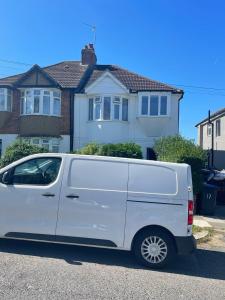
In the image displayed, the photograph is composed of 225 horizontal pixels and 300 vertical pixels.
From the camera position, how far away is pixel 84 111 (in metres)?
23.9

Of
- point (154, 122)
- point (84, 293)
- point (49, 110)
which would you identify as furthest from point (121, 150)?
point (84, 293)

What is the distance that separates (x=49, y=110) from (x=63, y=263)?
18.1 m

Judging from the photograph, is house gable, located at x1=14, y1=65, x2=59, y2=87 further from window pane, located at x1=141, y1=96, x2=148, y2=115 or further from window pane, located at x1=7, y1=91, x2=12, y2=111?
window pane, located at x1=141, y1=96, x2=148, y2=115

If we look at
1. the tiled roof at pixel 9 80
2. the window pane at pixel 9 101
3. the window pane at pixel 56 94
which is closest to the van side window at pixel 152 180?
the window pane at pixel 56 94

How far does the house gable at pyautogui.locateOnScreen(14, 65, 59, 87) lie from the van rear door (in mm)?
17587

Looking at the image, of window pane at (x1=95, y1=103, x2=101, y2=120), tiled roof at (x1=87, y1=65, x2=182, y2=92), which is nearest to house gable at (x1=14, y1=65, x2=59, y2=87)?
tiled roof at (x1=87, y1=65, x2=182, y2=92)

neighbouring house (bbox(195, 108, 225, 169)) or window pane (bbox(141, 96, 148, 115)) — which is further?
neighbouring house (bbox(195, 108, 225, 169))

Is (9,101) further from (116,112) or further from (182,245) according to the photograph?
(182,245)

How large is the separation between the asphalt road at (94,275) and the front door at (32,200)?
46 centimetres

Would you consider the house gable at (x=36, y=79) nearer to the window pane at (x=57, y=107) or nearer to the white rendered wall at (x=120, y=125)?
the window pane at (x=57, y=107)

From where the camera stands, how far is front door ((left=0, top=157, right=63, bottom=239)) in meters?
6.70

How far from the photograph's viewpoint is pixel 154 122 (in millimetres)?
22984

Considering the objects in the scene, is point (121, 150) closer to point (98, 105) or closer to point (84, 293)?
point (98, 105)

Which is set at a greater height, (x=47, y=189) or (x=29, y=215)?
(x=47, y=189)
